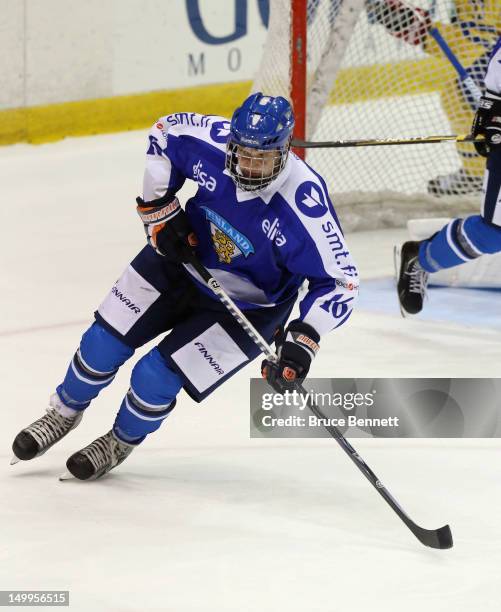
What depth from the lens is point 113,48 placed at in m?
7.01

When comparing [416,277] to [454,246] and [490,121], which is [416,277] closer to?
[454,246]

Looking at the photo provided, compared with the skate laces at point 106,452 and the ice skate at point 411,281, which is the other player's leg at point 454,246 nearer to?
the ice skate at point 411,281

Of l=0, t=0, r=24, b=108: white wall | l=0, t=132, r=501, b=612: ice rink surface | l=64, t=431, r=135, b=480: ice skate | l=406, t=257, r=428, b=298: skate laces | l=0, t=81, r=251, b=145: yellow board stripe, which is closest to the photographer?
l=0, t=132, r=501, b=612: ice rink surface

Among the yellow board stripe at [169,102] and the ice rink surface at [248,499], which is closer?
the ice rink surface at [248,499]

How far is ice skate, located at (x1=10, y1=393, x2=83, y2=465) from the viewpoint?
3.19 m

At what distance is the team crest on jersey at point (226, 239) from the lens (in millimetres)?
3018

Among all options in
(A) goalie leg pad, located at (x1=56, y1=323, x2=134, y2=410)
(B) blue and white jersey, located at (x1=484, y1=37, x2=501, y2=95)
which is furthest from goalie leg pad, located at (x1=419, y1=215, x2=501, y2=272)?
(A) goalie leg pad, located at (x1=56, y1=323, x2=134, y2=410)

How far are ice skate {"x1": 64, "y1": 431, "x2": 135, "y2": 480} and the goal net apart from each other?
2.49 metres

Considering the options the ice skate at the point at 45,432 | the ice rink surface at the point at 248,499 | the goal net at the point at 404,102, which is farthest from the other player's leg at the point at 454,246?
the ice skate at the point at 45,432

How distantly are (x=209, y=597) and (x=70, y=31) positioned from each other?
188 inches

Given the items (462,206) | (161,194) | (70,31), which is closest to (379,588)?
(161,194)

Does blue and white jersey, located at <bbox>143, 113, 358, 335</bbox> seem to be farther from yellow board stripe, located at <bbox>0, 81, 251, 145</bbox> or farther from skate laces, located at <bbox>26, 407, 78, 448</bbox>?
yellow board stripe, located at <bbox>0, 81, 251, 145</bbox>

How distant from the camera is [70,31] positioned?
22.5 feet

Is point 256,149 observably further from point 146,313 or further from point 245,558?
point 245,558
